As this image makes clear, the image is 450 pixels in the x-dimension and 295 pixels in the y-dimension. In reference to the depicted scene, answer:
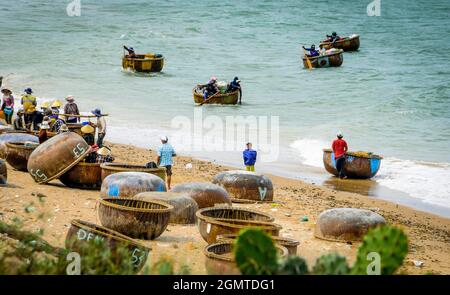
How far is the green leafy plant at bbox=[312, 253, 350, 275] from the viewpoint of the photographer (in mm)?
6000

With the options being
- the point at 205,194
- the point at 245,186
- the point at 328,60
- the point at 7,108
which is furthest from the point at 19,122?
the point at 328,60

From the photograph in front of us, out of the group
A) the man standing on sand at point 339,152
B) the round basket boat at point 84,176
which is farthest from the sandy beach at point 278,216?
the man standing on sand at point 339,152

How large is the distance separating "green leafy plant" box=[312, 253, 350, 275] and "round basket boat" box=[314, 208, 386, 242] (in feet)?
26.8

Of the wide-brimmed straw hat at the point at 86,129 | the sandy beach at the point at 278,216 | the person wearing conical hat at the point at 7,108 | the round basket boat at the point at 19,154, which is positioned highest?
the person wearing conical hat at the point at 7,108

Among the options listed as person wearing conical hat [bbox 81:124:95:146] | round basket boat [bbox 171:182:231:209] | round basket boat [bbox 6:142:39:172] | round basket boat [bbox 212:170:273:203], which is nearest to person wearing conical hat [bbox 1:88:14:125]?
person wearing conical hat [bbox 81:124:95:146]

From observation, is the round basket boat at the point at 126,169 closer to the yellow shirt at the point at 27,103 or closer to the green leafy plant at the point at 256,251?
the yellow shirt at the point at 27,103

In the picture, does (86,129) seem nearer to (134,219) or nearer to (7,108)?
(7,108)

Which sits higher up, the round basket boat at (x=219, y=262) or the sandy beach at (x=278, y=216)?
the round basket boat at (x=219, y=262)

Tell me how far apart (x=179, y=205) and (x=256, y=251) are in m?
8.17

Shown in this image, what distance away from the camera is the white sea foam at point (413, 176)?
20.6m

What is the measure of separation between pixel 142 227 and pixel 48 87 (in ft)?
98.1

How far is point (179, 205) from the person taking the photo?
14.0 m

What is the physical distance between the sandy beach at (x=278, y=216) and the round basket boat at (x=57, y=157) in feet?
0.97
